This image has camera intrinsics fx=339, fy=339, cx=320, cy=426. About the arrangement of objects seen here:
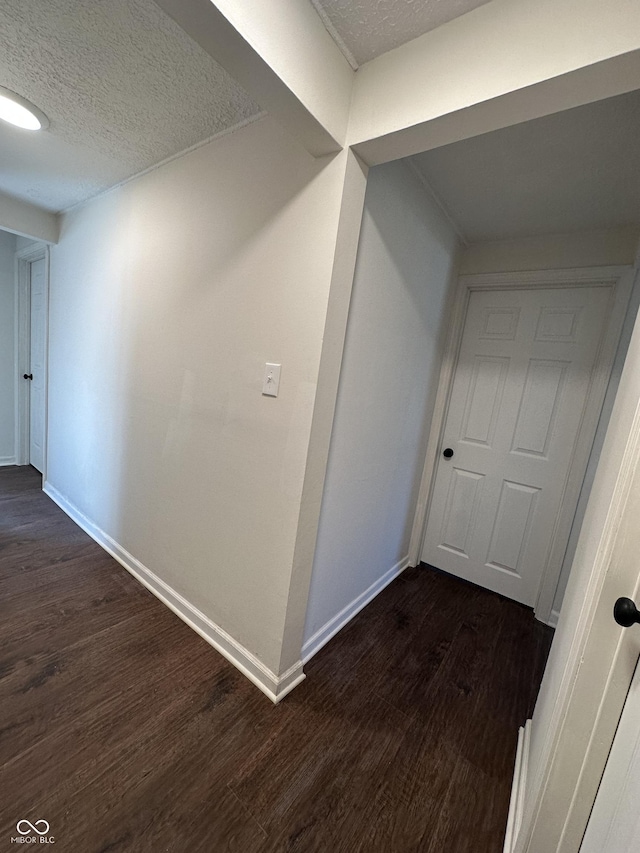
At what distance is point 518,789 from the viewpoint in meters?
1.12

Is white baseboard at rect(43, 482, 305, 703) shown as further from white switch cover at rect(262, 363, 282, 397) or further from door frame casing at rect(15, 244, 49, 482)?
door frame casing at rect(15, 244, 49, 482)

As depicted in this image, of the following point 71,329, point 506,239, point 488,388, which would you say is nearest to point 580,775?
point 488,388

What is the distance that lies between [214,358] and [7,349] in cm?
335

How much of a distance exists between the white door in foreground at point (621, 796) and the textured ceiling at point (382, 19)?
62.0 inches

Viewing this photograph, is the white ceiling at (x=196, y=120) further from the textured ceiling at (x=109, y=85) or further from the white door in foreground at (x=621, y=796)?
the white door in foreground at (x=621, y=796)

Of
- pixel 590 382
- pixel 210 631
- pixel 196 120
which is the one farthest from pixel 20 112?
pixel 590 382

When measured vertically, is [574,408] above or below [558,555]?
above

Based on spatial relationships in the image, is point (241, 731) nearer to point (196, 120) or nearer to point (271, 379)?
point (271, 379)

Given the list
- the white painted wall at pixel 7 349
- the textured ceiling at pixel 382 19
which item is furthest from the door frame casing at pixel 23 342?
the textured ceiling at pixel 382 19

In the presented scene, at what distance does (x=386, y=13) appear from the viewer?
3.03 feet

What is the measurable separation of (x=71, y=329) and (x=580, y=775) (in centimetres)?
334

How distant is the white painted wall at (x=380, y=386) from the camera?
56.7 inches

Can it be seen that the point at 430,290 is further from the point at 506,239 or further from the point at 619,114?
the point at 619,114

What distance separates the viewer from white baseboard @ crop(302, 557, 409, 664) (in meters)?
1.61
